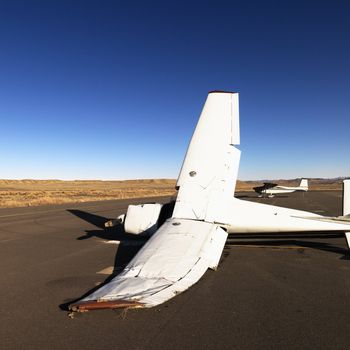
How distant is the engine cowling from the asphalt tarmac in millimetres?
900

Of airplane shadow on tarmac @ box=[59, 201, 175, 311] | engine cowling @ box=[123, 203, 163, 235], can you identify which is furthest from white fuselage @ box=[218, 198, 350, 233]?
engine cowling @ box=[123, 203, 163, 235]

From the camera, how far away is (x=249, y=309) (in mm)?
5020

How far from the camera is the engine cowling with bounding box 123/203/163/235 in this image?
8828 millimetres

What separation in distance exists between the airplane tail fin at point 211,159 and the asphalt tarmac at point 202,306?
1789 millimetres

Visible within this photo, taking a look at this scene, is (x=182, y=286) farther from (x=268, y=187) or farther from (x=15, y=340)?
(x=268, y=187)

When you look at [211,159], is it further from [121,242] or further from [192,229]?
[121,242]

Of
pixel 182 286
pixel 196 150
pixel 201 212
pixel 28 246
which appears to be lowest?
pixel 28 246

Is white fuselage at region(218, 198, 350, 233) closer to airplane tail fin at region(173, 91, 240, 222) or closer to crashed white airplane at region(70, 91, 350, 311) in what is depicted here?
crashed white airplane at region(70, 91, 350, 311)

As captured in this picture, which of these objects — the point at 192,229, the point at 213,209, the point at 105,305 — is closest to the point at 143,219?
the point at 213,209

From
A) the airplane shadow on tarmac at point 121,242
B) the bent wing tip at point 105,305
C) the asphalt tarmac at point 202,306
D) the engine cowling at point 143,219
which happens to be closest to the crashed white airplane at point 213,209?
the engine cowling at point 143,219

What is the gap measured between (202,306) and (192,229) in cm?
196

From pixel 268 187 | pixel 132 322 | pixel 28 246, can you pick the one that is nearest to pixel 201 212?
pixel 132 322

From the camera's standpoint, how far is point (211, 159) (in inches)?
332

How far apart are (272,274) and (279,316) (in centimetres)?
246
